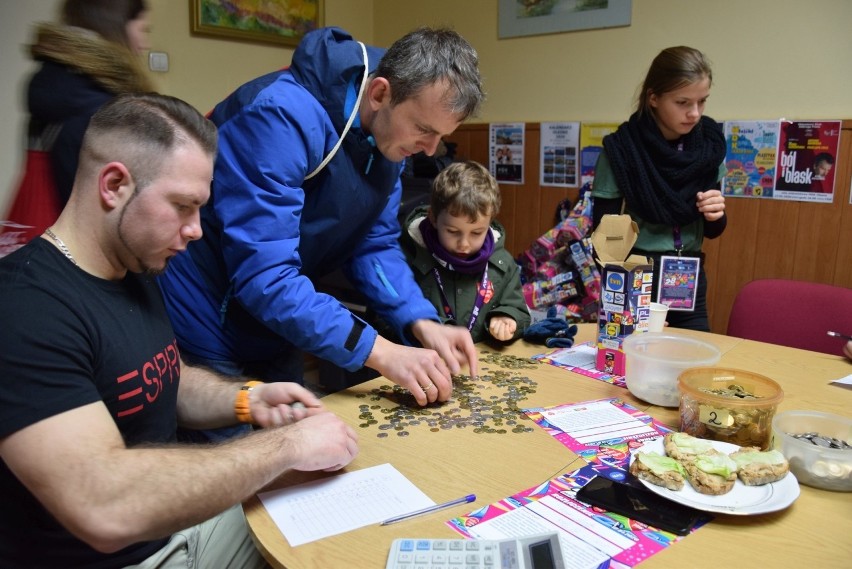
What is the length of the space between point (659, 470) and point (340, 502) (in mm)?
553

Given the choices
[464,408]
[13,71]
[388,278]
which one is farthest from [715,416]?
[13,71]

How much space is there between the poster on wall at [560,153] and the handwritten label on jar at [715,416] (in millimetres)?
2649

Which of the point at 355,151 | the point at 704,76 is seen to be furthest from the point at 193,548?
the point at 704,76

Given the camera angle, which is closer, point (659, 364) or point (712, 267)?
point (659, 364)

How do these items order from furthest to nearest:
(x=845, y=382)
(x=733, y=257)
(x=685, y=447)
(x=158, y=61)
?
(x=158, y=61), (x=733, y=257), (x=845, y=382), (x=685, y=447)

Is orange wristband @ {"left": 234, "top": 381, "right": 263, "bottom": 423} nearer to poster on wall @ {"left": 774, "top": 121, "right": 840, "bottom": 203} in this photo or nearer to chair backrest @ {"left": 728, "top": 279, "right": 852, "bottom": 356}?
chair backrest @ {"left": 728, "top": 279, "right": 852, "bottom": 356}

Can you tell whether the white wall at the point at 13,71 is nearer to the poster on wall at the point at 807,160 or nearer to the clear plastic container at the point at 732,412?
the clear plastic container at the point at 732,412

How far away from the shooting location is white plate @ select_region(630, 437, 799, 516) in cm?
107

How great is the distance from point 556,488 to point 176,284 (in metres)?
1.06

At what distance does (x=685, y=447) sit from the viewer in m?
1.22

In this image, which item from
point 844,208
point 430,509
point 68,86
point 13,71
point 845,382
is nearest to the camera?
point 430,509

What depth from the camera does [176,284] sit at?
168 cm

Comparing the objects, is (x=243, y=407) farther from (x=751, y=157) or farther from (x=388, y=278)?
(x=751, y=157)

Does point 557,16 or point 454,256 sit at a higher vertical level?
point 557,16
